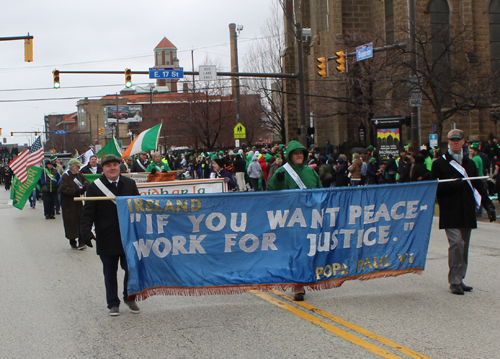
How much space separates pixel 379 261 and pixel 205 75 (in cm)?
1859

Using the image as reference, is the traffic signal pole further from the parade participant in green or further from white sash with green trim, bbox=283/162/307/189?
white sash with green trim, bbox=283/162/307/189

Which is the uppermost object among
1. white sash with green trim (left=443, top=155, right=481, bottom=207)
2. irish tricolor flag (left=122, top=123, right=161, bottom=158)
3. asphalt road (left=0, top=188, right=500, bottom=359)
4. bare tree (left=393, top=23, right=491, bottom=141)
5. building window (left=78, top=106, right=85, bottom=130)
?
building window (left=78, top=106, right=85, bottom=130)

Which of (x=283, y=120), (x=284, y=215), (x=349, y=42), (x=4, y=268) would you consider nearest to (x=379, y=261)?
(x=284, y=215)

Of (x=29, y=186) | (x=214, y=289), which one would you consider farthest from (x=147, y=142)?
(x=214, y=289)

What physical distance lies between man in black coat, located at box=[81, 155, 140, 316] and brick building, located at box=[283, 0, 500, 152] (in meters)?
15.5

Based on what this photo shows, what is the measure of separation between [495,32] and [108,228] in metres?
34.4

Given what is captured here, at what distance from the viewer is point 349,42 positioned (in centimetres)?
2972

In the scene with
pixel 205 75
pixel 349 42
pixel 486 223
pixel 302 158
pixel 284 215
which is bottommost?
pixel 486 223

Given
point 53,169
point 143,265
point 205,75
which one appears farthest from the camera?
point 205,75

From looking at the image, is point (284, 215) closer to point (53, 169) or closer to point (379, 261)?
point (379, 261)

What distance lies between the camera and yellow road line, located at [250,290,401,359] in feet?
15.7

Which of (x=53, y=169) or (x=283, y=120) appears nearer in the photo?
(x=53, y=169)

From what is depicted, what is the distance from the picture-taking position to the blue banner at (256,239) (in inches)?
241

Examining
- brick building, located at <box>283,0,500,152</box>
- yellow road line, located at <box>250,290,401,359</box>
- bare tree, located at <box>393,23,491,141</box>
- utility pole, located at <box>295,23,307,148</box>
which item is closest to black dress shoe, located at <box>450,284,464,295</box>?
yellow road line, located at <box>250,290,401,359</box>
